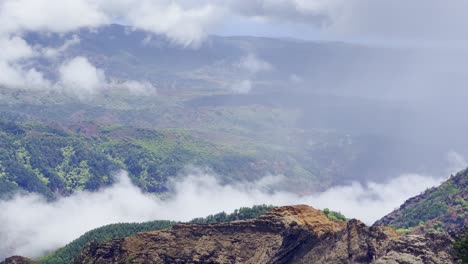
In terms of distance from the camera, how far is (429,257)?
106m

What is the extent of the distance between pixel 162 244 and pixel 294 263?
20.7 meters

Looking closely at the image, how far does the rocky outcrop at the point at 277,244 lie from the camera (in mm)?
109438

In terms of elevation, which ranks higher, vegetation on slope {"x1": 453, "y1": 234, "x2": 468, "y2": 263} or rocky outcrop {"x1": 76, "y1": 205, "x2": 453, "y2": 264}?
rocky outcrop {"x1": 76, "y1": 205, "x2": 453, "y2": 264}

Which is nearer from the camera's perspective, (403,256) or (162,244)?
(403,256)

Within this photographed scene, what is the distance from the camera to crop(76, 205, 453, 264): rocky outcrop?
109m

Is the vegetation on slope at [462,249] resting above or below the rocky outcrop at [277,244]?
below

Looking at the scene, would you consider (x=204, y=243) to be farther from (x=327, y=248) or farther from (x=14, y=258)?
(x=14, y=258)

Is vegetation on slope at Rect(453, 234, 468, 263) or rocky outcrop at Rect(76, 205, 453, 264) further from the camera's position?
rocky outcrop at Rect(76, 205, 453, 264)

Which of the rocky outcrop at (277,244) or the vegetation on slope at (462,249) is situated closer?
the vegetation on slope at (462,249)

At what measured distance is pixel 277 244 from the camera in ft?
416

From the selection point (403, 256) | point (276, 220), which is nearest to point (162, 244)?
point (276, 220)

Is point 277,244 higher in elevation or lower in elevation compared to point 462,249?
higher

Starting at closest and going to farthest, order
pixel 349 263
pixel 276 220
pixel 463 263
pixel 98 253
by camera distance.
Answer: pixel 463 263, pixel 349 263, pixel 276 220, pixel 98 253

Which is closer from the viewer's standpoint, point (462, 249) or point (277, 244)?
point (462, 249)
